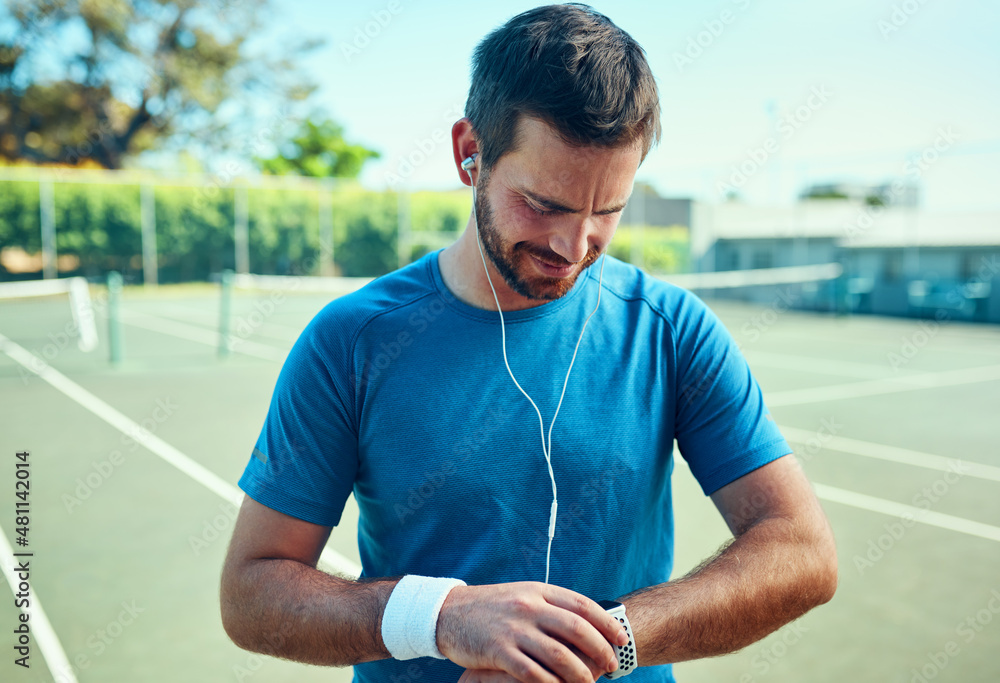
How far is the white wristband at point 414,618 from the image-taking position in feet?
4.35

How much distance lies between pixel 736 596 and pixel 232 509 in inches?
183

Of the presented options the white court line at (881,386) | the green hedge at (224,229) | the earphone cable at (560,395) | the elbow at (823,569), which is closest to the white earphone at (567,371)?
the earphone cable at (560,395)

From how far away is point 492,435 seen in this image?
1.53m

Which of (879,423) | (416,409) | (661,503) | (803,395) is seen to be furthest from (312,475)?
(803,395)

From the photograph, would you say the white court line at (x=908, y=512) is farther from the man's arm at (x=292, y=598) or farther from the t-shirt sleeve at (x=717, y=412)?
the man's arm at (x=292, y=598)

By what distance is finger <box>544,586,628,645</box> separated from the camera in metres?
1.28

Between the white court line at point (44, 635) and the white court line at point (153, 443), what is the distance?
106 cm

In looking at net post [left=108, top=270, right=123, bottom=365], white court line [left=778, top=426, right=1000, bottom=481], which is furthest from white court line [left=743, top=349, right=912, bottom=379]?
net post [left=108, top=270, right=123, bottom=365]

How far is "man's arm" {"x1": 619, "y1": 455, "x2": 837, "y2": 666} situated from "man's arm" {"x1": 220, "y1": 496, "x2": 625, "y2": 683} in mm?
147

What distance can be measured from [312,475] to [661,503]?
0.76 m

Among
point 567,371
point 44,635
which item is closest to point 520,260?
point 567,371

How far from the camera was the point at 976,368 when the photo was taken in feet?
39.6

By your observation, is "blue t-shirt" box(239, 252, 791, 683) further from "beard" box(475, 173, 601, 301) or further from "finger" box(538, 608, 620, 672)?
"finger" box(538, 608, 620, 672)

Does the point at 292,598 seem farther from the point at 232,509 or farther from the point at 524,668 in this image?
the point at 232,509
